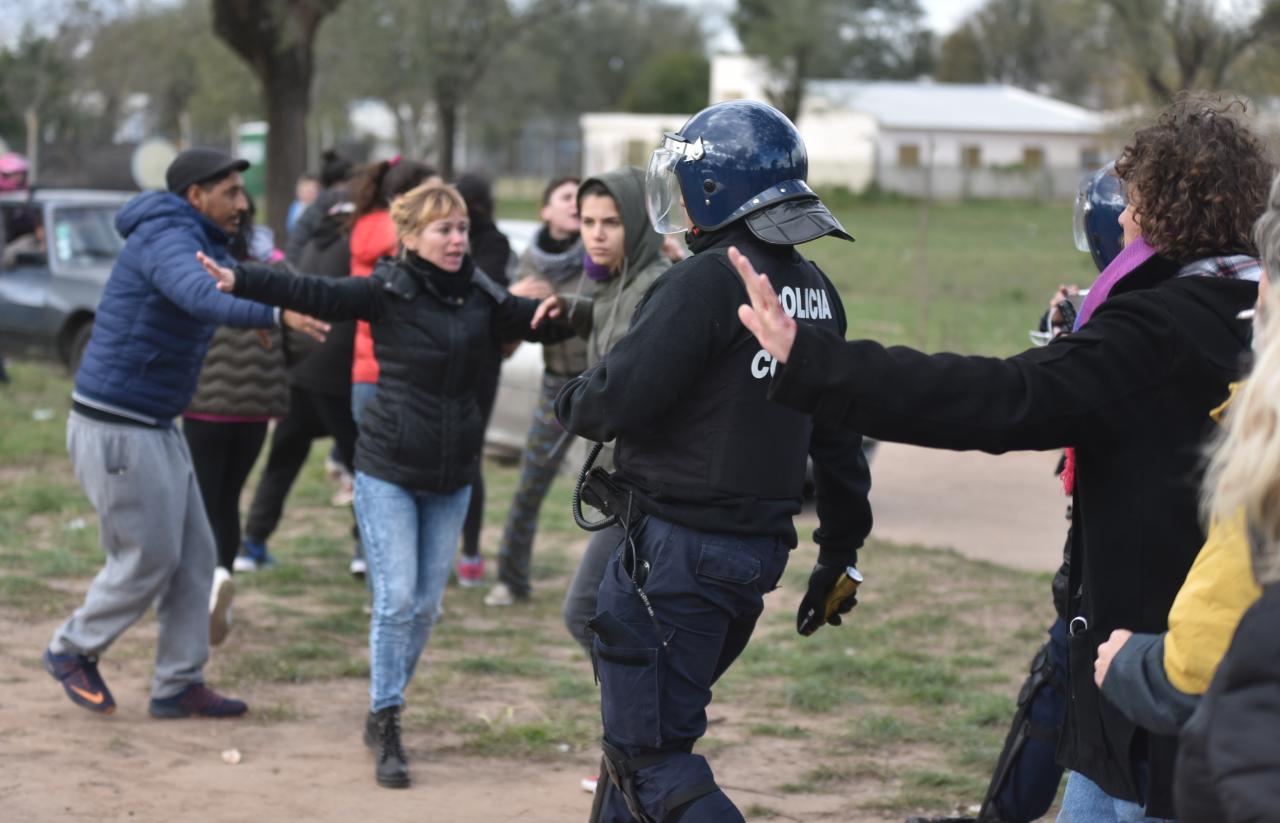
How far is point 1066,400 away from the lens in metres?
2.75

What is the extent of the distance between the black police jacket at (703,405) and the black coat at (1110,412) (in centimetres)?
70

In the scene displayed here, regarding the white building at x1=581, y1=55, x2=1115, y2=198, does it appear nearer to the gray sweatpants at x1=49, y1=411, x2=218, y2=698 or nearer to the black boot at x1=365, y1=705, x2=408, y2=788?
the gray sweatpants at x1=49, y1=411, x2=218, y2=698

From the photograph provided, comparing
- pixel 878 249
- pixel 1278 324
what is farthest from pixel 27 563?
pixel 878 249

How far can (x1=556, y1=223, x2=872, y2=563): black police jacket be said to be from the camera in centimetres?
343

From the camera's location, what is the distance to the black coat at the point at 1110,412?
8.76 feet

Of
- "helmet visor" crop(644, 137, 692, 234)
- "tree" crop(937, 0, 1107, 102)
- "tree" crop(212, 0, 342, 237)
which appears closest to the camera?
"helmet visor" crop(644, 137, 692, 234)

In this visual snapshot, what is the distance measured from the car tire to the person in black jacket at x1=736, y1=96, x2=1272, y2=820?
11.6 metres

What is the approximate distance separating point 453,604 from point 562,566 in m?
0.97

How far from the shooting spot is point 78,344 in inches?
533

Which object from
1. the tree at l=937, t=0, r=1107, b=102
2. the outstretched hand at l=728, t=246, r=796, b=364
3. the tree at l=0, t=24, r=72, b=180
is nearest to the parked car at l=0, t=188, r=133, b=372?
the outstretched hand at l=728, t=246, r=796, b=364

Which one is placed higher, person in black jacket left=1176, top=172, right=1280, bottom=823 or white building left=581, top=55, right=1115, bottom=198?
white building left=581, top=55, right=1115, bottom=198

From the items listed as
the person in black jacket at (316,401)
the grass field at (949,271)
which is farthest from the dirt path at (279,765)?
→ the grass field at (949,271)

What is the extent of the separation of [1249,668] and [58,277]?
13.3 meters

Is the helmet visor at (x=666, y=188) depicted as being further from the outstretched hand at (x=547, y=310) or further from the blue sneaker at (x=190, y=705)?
the blue sneaker at (x=190, y=705)
